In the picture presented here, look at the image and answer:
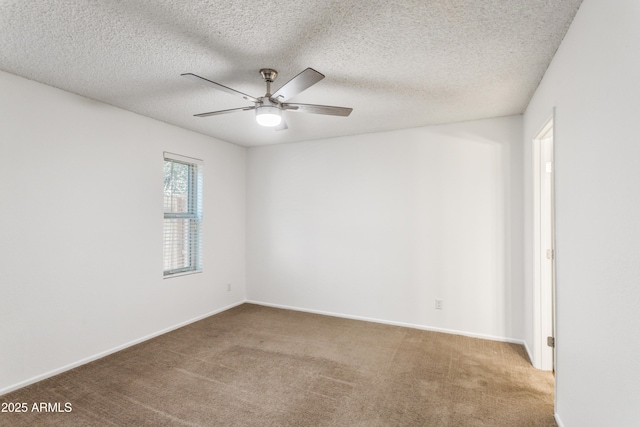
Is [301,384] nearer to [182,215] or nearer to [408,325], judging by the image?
[408,325]

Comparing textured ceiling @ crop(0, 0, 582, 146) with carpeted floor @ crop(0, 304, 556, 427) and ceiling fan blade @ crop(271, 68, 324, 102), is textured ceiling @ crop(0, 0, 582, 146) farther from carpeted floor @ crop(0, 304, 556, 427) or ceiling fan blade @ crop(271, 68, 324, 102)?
carpeted floor @ crop(0, 304, 556, 427)

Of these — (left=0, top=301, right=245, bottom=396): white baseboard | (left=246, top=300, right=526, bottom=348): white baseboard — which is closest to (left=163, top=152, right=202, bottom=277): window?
(left=0, top=301, right=245, bottom=396): white baseboard

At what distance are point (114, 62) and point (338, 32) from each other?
67.0 inches

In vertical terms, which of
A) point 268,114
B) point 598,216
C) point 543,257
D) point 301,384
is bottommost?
point 301,384

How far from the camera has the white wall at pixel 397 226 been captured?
3.45 m

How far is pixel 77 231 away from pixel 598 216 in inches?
154

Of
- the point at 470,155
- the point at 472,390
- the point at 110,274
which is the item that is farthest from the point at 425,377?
the point at 110,274

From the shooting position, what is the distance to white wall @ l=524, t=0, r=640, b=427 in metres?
1.13

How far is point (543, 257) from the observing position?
8.98 feet

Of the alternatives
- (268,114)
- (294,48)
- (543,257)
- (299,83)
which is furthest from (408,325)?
(294,48)

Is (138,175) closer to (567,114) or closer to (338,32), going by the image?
(338,32)

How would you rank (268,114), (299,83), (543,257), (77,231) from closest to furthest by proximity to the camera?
(299,83)
(268,114)
(543,257)
(77,231)

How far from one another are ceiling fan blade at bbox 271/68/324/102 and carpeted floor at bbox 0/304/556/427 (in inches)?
89.4

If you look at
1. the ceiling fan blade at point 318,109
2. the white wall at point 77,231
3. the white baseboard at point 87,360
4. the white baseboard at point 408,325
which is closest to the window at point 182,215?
the white wall at point 77,231
